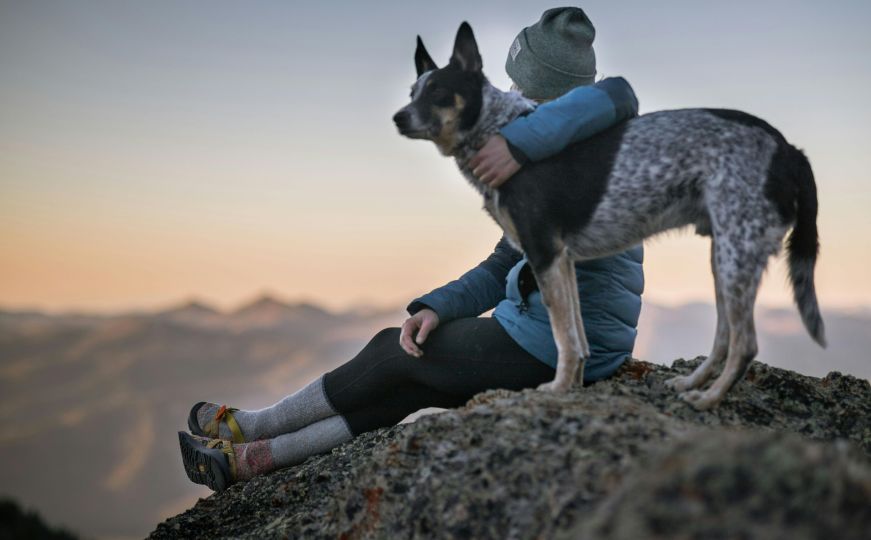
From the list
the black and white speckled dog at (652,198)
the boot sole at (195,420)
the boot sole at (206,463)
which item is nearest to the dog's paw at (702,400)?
the black and white speckled dog at (652,198)

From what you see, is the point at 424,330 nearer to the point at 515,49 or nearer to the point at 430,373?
the point at 430,373

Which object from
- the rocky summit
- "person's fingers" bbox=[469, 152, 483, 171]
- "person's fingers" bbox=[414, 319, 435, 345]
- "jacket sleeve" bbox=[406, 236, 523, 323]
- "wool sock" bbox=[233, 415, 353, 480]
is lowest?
the rocky summit

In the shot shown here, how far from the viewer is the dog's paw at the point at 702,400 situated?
340cm

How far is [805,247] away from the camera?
345cm

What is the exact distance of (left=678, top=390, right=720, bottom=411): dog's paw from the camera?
340 centimetres

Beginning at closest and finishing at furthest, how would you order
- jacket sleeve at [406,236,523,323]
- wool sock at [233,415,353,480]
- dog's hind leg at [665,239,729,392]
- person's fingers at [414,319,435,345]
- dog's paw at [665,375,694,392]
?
dog's hind leg at [665,239,729,392] < dog's paw at [665,375,694,392] < person's fingers at [414,319,435,345] < jacket sleeve at [406,236,523,323] < wool sock at [233,415,353,480]

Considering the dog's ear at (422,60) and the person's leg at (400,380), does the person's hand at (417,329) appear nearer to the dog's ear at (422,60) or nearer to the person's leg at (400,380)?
the person's leg at (400,380)

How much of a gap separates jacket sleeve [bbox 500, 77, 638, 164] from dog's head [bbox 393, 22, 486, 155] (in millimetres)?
306

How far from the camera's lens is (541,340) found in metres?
3.86

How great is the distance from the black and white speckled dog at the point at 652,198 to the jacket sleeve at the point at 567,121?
0.08m

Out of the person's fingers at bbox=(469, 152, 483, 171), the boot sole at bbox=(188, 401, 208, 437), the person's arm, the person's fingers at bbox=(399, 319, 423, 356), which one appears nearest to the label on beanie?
the person's arm

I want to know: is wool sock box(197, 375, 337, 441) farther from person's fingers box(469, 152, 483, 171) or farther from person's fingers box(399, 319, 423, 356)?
person's fingers box(469, 152, 483, 171)

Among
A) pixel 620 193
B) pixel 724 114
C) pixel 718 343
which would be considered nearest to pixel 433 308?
pixel 620 193

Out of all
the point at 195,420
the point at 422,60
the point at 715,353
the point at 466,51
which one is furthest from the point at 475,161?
the point at 195,420
